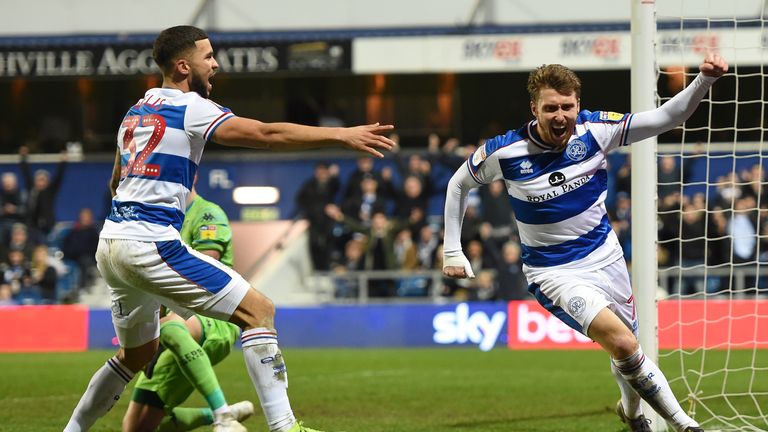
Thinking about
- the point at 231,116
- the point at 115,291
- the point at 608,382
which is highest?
the point at 231,116

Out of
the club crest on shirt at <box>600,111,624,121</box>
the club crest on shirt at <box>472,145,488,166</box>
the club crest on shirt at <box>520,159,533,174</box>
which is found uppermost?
the club crest on shirt at <box>600,111,624,121</box>

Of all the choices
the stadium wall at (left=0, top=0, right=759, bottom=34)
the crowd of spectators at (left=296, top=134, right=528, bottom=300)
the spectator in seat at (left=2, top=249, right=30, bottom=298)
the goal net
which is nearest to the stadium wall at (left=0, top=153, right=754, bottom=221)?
the crowd of spectators at (left=296, top=134, right=528, bottom=300)

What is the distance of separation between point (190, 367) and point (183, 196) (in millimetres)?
1453

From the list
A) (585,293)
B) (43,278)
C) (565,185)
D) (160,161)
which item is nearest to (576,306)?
(585,293)

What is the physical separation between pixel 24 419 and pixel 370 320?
960 centimetres

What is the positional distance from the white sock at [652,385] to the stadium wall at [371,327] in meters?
10.9

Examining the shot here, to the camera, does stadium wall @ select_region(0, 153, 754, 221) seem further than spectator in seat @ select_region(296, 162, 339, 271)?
Yes

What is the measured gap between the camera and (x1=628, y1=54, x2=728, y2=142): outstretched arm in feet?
21.9

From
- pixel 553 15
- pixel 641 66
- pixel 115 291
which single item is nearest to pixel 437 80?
pixel 553 15

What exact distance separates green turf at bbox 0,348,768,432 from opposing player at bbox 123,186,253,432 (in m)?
1.01

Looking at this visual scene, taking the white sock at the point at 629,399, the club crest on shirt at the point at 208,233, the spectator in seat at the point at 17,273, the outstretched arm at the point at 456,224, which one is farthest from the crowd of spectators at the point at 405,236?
the club crest on shirt at the point at 208,233

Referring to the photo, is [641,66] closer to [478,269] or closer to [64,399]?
[64,399]

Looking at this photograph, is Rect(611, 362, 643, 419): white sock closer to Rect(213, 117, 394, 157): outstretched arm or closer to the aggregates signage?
Rect(213, 117, 394, 157): outstretched arm

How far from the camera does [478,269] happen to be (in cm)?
1898
